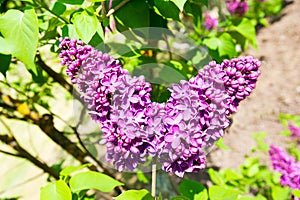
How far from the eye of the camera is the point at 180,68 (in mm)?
1520

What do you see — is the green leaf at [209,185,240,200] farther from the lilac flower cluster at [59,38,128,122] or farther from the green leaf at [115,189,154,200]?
the lilac flower cluster at [59,38,128,122]

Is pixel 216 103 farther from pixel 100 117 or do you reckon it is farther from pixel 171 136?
pixel 100 117

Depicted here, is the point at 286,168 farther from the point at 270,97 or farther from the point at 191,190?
the point at 270,97

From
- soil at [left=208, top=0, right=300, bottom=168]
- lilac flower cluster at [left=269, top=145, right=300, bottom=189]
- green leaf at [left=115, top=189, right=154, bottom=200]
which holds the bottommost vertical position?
soil at [left=208, top=0, right=300, bottom=168]

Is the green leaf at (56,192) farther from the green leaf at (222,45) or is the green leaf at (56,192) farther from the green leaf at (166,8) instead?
the green leaf at (222,45)

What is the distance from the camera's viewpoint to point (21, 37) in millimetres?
989

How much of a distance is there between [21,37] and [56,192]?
0.41m

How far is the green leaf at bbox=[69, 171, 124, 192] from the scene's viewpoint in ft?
3.50

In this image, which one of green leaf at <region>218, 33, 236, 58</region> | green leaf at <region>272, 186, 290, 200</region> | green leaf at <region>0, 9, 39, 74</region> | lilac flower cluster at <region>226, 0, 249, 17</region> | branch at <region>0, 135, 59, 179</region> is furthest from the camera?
lilac flower cluster at <region>226, 0, 249, 17</region>

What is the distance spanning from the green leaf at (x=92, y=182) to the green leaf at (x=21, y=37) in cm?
33

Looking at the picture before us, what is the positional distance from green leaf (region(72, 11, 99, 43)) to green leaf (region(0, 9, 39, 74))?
0.34ft

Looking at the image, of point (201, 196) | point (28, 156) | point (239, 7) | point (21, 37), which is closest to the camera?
point (21, 37)

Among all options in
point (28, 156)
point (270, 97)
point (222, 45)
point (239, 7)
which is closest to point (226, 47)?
point (222, 45)

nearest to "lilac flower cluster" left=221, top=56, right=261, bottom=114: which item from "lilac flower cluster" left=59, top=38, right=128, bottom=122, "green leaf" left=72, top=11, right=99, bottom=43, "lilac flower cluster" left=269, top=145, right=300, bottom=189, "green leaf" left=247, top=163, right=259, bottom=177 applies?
"lilac flower cluster" left=59, top=38, right=128, bottom=122
